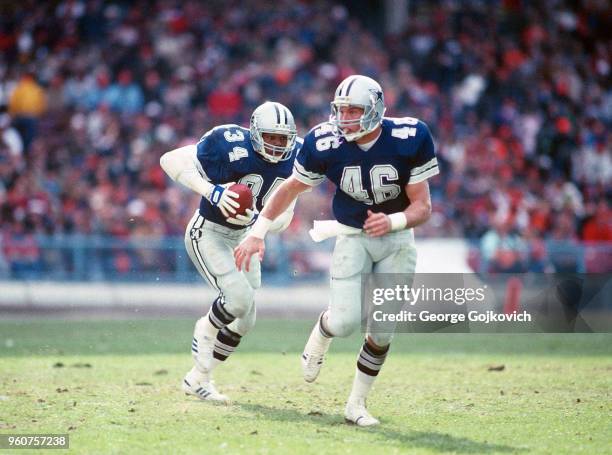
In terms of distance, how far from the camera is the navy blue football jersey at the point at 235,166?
7656 millimetres

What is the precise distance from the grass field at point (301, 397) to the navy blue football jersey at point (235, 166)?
59.4 inches

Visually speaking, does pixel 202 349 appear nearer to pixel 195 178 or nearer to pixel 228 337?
pixel 228 337

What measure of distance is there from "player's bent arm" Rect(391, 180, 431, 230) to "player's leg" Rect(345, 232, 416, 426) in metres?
0.26

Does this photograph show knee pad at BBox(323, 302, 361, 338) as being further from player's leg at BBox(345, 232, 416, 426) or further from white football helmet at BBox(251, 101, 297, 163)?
white football helmet at BBox(251, 101, 297, 163)

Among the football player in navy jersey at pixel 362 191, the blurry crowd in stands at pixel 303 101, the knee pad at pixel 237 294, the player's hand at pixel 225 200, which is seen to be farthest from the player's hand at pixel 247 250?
the blurry crowd in stands at pixel 303 101

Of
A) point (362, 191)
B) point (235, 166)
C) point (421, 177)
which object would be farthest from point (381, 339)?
point (235, 166)

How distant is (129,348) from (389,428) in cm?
487

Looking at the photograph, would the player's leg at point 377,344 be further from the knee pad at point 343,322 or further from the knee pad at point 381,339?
the knee pad at point 343,322

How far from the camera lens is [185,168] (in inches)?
303

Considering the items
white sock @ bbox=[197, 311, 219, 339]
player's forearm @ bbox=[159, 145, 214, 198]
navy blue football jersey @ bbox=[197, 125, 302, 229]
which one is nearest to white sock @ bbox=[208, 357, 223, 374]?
white sock @ bbox=[197, 311, 219, 339]

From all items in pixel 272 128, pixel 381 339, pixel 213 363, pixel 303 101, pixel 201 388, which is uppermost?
pixel 303 101

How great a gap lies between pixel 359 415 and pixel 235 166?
2132mm

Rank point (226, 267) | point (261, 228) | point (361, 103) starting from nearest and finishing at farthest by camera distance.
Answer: point (361, 103) → point (261, 228) → point (226, 267)

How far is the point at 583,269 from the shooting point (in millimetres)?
14000
